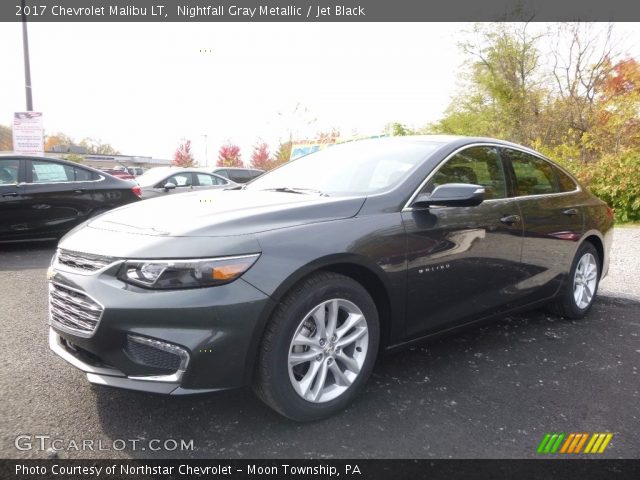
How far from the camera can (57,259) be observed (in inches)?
98.2

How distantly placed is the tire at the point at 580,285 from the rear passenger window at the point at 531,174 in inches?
26.3

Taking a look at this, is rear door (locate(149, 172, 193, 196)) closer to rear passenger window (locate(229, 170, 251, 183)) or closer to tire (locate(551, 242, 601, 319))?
rear passenger window (locate(229, 170, 251, 183))

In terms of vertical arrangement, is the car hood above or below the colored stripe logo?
above

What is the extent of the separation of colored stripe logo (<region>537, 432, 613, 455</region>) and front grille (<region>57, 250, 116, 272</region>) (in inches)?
84.5

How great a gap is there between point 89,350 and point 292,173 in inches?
74.3

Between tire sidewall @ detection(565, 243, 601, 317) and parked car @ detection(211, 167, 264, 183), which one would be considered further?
parked car @ detection(211, 167, 264, 183)

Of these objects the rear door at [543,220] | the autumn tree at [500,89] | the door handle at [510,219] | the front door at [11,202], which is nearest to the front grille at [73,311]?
the door handle at [510,219]

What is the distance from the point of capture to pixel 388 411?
8.26 feet

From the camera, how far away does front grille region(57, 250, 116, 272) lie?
217 centimetres

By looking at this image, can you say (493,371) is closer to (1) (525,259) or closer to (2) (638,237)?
(1) (525,259)

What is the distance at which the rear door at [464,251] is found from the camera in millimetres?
2744

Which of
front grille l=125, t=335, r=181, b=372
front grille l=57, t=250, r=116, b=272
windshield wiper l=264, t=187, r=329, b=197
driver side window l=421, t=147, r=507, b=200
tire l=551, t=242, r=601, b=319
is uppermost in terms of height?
driver side window l=421, t=147, r=507, b=200

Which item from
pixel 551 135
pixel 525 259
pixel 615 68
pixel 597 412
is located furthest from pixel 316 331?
pixel 615 68

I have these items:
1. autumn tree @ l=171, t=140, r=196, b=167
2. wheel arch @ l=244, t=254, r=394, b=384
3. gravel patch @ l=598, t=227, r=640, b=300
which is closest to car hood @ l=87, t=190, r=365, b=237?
wheel arch @ l=244, t=254, r=394, b=384
